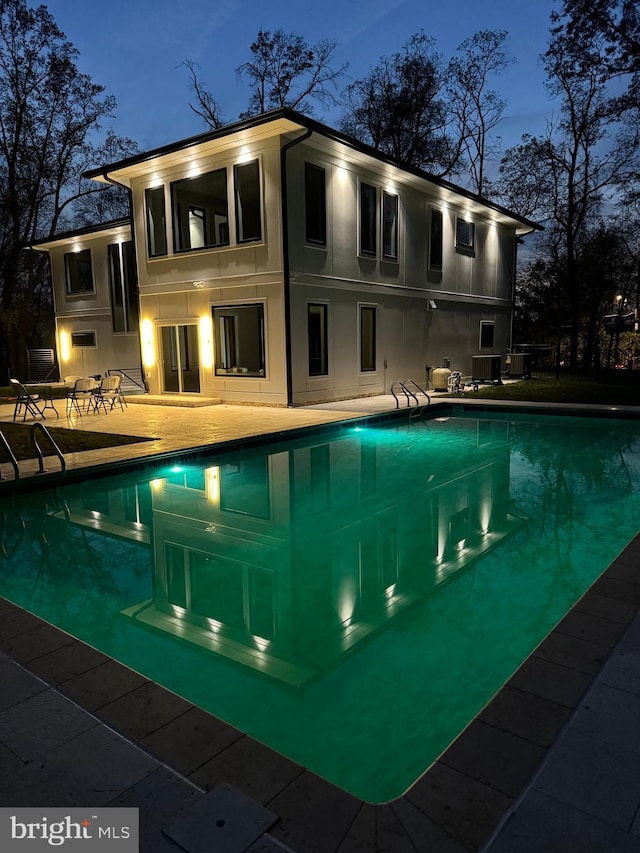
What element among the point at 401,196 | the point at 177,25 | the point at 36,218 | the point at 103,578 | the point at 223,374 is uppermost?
the point at 177,25

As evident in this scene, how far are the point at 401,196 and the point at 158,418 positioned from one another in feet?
27.3

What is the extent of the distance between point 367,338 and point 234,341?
317cm

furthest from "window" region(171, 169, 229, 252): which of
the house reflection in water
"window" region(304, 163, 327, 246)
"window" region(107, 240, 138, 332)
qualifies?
the house reflection in water

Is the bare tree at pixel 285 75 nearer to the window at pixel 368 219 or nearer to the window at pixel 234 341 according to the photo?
the window at pixel 368 219

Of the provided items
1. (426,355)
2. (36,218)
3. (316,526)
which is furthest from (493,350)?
(36,218)

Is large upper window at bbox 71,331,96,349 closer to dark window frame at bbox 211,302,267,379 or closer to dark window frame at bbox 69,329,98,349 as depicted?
dark window frame at bbox 69,329,98,349

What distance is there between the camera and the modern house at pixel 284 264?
456 inches

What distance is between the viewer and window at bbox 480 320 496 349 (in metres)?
18.9

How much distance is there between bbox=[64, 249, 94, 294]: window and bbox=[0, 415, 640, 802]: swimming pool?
42.8 ft

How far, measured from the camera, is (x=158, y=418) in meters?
10.9

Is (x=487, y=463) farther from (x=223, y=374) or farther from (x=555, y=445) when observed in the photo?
(x=223, y=374)

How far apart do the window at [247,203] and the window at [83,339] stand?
8.32m

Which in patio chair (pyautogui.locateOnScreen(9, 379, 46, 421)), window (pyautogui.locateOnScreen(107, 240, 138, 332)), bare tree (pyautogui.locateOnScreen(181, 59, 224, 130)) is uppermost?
bare tree (pyautogui.locateOnScreen(181, 59, 224, 130))

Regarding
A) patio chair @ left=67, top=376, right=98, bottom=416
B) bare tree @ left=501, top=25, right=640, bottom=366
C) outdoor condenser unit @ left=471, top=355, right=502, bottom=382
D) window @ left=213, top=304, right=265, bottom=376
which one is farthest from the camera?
bare tree @ left=501, top=25, right=640, bottom=366
